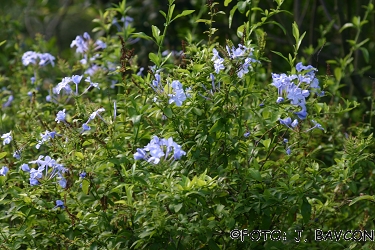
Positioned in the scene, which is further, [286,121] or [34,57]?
[34,57]

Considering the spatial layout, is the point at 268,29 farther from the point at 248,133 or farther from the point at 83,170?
the point at 83,170

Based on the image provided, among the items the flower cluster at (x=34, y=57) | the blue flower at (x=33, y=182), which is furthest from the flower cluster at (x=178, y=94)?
the flower cluster at (x=34, y=57)

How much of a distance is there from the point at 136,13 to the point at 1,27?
1.30m

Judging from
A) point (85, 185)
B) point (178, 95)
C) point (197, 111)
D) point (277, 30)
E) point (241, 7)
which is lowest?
point (277, 30)

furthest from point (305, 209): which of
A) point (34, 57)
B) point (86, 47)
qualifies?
point (34, 57)

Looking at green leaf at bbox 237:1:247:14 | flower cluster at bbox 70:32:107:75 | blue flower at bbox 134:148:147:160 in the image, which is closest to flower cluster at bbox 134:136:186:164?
blue flower at bbox 134:148:147:160

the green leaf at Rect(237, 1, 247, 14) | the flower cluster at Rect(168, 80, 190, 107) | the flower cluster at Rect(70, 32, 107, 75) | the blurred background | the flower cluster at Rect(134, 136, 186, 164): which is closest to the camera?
the flower cluster at Rect(134, 136, 186, 164)

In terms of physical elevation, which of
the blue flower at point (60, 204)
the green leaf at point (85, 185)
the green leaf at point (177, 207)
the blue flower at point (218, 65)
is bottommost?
the blue flower at point (60, 204)

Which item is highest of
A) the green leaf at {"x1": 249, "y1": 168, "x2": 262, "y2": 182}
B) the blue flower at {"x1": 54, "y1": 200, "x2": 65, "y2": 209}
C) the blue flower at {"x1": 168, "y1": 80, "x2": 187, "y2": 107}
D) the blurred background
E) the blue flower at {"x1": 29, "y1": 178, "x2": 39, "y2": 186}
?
the blue flower at {"x1": 168, "y1": 80, "x2": 187, "y2": 107}

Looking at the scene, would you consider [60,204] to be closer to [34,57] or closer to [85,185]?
[85,185]

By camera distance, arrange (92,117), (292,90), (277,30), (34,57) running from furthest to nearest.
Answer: (277,30) < (34,57) < (292,90) < (92,117)

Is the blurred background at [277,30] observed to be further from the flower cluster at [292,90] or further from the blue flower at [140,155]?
the blue flower at [140,155]

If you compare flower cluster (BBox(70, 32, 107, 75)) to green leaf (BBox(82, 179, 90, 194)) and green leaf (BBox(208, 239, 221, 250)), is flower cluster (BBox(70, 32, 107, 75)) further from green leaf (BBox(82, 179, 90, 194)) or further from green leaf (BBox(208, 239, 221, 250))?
green leaf (BBox(208, 239, 221, 250))

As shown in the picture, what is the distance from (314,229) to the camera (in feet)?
9.23
